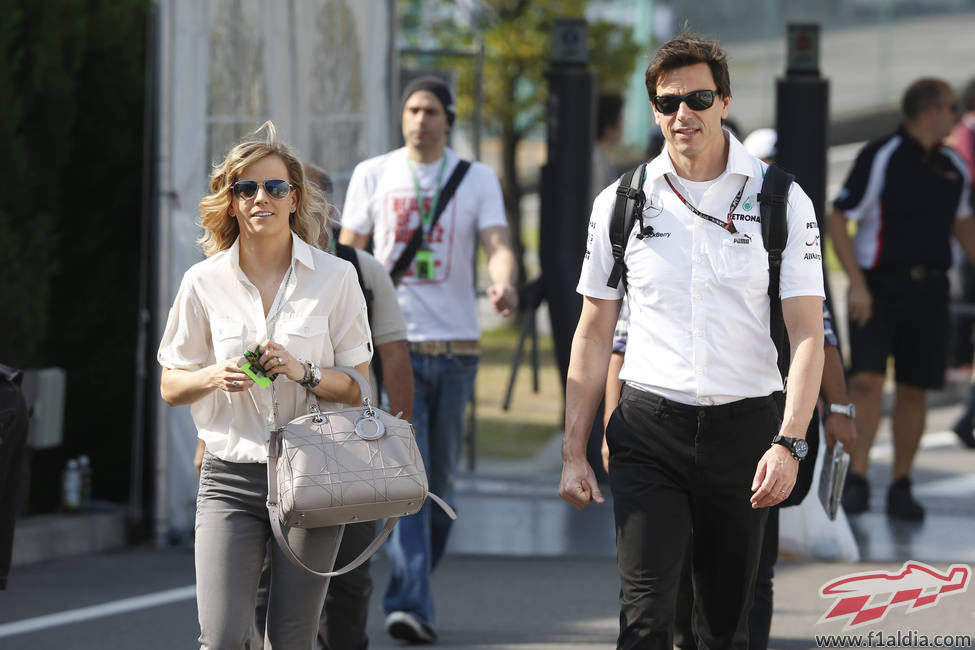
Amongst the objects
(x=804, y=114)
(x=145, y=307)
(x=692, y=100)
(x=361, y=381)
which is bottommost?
(x=361, y=381)

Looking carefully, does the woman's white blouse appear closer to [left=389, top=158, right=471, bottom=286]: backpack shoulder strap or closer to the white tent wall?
[left=389, top=158, right=471, bottom=286]: backpack shoulder strap

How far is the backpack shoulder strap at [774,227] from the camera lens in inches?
165

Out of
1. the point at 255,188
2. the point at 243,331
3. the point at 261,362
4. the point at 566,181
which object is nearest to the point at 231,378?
the point at 261,362

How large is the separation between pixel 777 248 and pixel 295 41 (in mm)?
4311

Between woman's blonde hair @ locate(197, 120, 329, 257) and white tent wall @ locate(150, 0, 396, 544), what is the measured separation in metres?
3.22

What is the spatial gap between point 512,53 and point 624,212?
42.8 ft

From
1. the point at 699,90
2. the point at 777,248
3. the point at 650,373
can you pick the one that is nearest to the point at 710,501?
the point at 650,373

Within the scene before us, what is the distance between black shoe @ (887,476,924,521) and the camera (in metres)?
8.45

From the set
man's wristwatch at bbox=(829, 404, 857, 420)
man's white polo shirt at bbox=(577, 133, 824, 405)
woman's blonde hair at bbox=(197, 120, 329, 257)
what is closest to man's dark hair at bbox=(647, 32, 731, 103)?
man's white polo shirt at bbox=(577, 133, 824, 405)

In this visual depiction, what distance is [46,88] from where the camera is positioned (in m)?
7.98

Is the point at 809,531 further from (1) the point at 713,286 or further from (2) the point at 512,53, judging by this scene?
(2) the point at 512,53

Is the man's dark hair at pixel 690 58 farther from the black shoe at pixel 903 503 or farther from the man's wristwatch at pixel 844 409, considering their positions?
the black shoe at pixel 903 503

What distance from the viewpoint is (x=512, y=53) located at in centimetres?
1708

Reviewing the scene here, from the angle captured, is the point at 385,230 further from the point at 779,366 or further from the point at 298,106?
the point at 779,366
